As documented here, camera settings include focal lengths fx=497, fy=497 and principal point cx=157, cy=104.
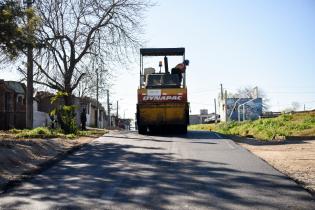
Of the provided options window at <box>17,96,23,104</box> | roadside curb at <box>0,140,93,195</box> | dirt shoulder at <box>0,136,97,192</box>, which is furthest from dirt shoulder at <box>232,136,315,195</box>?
window at <box>17,96,23,104</box>

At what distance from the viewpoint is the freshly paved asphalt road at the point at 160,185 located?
26.7 ft

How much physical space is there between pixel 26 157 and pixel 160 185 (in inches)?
230

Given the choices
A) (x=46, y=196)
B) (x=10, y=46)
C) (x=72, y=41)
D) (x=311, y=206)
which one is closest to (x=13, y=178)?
(x=46, y=196)

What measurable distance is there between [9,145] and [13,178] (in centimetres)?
541

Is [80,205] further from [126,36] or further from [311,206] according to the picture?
[126,36]

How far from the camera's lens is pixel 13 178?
10703mm

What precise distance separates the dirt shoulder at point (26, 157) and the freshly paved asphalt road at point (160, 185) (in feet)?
1.43

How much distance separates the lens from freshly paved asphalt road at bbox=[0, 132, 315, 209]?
814 cm

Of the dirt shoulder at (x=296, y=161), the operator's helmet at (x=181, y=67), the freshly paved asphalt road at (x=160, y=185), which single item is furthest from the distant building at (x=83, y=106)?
the freshly paved asphalt road at (x=160, y=185)

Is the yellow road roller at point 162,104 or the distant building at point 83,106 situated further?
the distant building at point 83,106

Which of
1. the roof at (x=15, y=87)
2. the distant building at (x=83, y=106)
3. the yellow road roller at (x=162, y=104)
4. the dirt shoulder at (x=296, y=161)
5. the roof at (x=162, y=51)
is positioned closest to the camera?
the dirt shoulder at (x=296, y=161)

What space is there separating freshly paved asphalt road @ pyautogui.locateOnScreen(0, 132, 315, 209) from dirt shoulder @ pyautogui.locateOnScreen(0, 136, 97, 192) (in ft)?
1.43

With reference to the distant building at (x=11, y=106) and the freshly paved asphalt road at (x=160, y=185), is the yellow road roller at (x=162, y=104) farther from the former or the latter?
the distant building at (x=11, y=106)

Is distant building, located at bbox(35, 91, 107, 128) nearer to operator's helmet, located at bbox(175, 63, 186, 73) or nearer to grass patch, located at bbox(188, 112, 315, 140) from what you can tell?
grass patch, located at bbox(188, 112, 315, 140)
